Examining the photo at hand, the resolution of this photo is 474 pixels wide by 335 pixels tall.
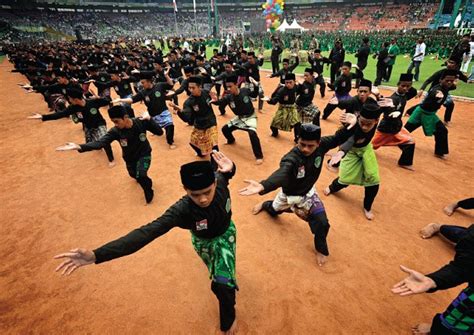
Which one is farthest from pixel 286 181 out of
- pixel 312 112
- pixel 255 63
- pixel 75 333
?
pixel 255 63

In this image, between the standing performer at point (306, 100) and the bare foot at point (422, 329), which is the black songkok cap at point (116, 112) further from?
the bare foot at point (422, 329)

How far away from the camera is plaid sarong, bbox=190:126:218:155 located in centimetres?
627

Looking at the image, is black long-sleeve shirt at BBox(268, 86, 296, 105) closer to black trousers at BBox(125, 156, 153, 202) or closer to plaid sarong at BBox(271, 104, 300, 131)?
plaid sarong at BBox(271, 104, 300, 131)

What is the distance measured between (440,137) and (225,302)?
6.42m

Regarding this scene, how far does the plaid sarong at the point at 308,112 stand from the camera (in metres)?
7.16

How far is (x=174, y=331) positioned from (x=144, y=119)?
11.9ft

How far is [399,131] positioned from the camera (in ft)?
18.5

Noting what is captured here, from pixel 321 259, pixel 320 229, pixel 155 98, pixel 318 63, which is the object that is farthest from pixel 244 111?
pixel 318 63

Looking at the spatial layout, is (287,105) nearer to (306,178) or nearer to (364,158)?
(364,158)

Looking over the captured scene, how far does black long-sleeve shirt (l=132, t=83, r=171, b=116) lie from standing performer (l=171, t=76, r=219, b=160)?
1.36 meters

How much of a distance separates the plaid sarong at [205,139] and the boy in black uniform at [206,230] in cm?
352

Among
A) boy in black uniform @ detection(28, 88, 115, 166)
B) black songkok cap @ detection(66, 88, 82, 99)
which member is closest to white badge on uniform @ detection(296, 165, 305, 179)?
boy in black uniform @ detection(28, 88, 115, 166)

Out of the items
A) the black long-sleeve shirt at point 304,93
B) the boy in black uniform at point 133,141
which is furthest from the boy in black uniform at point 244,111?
the boy in black uniform at point 133,141

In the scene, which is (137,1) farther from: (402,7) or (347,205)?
(347,205)
